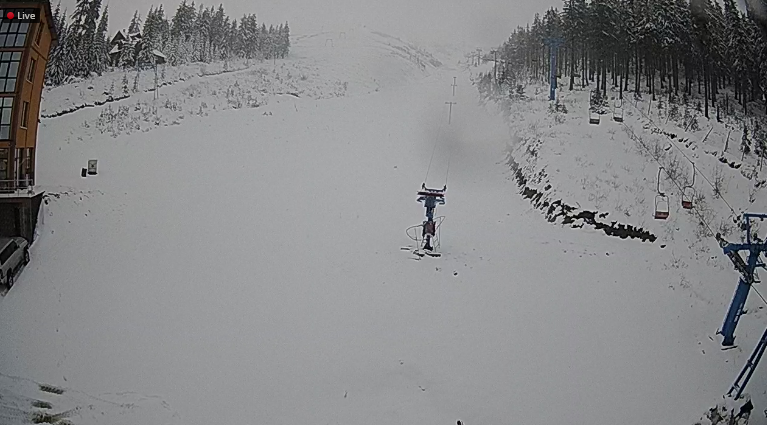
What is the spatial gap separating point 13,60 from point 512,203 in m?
3.50

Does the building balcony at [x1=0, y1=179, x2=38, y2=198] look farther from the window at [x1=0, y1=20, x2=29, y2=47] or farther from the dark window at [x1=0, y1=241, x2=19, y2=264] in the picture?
the window at [x1=0, y1=20, x2=29, y2=47]

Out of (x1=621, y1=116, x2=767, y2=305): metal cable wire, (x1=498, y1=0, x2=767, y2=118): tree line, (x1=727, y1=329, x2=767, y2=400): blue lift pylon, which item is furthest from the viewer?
(x1=498, y1=0, x2=767, y2=118): tree line

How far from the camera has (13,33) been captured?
9.97 ft

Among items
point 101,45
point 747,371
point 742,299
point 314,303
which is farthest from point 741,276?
point 101,45

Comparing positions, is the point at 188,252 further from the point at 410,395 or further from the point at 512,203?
the point at 512,203

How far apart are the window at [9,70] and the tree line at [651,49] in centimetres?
353

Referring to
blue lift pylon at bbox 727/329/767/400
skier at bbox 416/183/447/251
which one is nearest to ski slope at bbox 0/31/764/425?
blue lift pylon at bbox 727/329/767/400

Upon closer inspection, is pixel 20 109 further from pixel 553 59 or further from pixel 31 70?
pixel 553 59

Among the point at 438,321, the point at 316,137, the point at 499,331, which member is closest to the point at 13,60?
the point at 316,137

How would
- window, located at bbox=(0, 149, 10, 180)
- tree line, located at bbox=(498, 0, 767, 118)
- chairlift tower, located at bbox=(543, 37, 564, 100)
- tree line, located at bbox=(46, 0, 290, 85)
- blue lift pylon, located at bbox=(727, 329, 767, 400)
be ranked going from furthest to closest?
chairlift tower, located at bbox=(543, 37, 564, 100) < tree line, located at bbox=(498, 0, 767, 118) < tree line, located at bbox=(46, 0, 290, 85) < window, located at bbox=(0, 149, 10, 180) < blue lift pylon, located at bbox=(727, 329, 767, 400)

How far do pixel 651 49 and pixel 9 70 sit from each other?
4.55m

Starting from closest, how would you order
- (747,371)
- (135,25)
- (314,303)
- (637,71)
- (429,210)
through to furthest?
(747,371) → (314,303) → (429,210) → (135,25) → (637,71)

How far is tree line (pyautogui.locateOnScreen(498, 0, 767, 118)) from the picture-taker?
12.7 ft

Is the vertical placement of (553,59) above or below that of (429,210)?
above
